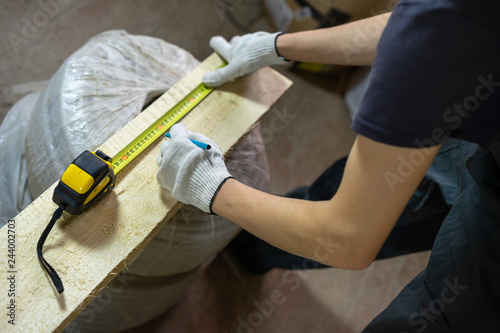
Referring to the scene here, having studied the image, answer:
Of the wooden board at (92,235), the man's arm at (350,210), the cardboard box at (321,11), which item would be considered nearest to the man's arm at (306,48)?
the wooden board at (92,235)

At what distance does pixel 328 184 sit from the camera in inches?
54.2

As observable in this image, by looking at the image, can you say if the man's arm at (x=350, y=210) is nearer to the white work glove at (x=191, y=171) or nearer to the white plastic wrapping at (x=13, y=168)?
the white work glove at (x=191, y=171)

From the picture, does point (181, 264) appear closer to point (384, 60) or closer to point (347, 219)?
point (347, 219)

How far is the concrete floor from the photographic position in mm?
1688

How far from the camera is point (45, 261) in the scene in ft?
2.67

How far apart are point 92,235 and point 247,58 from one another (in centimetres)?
61

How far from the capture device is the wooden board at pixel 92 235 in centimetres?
79

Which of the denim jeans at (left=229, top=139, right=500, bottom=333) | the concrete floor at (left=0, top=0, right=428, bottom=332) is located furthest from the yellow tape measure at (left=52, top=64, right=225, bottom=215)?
the concrete floor at (left=0, top=0, right=428, bottom=332)

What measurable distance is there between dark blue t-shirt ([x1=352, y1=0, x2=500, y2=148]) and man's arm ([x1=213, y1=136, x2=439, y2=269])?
4 centimetres

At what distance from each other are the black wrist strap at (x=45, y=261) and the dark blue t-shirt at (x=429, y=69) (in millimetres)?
643

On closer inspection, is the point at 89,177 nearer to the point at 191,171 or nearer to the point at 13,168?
the point at 191,171

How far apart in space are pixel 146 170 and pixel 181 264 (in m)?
0.35

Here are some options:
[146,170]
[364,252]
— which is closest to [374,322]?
[364,252]

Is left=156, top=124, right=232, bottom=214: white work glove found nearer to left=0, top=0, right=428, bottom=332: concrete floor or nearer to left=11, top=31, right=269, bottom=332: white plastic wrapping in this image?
left=11, top=31, right=269, bottom=332: white plastic wrapping
